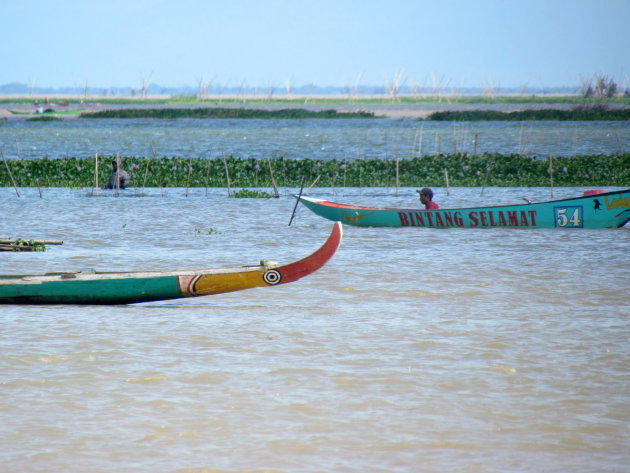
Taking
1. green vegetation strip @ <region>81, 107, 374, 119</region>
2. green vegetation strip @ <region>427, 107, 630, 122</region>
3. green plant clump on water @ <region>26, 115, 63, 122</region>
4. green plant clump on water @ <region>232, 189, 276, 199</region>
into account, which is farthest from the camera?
green plant clump on water @ <region>26, 115, 63, 122</region>

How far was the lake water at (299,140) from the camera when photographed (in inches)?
1900

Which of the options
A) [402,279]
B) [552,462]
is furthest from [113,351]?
[402,279]

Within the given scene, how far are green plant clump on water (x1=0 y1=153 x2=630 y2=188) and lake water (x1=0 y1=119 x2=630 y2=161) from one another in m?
10.2

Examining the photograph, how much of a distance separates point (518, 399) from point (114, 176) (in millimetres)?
19613

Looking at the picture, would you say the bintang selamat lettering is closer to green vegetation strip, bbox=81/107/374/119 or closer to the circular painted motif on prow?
the circular painted motif on prow

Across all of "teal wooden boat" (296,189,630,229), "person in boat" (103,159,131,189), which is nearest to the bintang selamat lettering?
"teal wooden boat" (296,189,630,229)

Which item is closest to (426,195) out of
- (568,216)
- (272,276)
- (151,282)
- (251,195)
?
(568,216)

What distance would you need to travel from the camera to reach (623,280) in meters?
12.9

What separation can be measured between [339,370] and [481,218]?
9.78 m

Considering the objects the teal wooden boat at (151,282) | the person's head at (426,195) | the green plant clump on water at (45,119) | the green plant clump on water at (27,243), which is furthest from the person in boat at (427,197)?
the green plant clump on water at (45,119)

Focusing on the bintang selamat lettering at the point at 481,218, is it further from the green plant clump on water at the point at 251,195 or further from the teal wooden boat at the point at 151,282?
the green plant clump on water at the point at 251,195

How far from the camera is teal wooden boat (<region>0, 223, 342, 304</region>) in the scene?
9.84 meters

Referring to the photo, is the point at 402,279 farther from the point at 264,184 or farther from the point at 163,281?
the point at 264,184

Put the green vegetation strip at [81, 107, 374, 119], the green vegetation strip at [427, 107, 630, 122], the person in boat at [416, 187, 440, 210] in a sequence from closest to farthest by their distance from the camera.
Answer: the person in boat at [416, 187, 440, 210] < the green vegetation strip at [427, 107, 630, 122] < the green vegetation strip at [81, 107, 374, 119]
